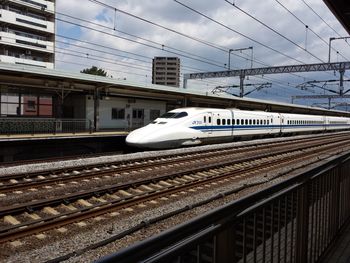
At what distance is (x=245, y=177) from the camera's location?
13094 mm

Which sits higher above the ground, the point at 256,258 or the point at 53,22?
the point at 53,22

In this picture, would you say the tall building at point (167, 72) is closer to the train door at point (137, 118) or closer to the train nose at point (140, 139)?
the train door at point (137, 118)

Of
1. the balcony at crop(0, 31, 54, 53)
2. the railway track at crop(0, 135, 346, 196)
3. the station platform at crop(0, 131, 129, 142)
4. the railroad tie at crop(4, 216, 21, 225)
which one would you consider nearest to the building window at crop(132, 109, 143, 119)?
the station platform at crop(0, 131, 129, 142)

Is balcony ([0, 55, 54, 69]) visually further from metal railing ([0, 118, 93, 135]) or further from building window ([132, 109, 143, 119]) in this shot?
metal railing ([0, 118, 93, 135])

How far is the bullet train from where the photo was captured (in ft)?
64.4

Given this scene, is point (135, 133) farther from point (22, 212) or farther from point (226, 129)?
point (22, 212)

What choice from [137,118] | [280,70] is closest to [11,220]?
[137,118]

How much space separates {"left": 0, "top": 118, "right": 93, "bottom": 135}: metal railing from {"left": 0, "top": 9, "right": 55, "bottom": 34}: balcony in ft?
147

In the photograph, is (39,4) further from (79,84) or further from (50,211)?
(50,211)

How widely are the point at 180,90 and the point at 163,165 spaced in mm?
13444

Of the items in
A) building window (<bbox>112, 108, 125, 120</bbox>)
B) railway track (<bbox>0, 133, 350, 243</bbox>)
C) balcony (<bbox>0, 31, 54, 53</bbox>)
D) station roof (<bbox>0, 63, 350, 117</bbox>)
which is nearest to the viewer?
railway track (<bbox>0, 133, 350, 243</bbox>)

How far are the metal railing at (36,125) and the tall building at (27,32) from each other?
41234 millimetres

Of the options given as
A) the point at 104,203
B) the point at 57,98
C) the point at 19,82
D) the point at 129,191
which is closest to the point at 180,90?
the point at 57,98

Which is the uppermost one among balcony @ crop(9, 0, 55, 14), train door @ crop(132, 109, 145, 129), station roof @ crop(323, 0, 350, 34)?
balcony @ crop(9, 0, 55, 14)
